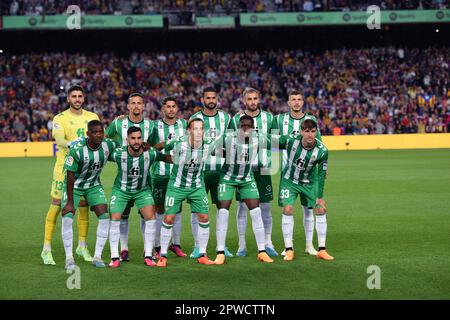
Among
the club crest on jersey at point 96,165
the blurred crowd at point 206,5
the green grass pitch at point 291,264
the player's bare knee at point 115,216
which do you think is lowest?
the green grass pitch at point 291,264

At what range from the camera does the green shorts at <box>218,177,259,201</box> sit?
28.3ft

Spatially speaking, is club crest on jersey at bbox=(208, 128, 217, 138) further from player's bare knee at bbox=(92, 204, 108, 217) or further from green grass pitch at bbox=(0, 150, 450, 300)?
player's bare knee at bbox=(92, 204, 108, 217)

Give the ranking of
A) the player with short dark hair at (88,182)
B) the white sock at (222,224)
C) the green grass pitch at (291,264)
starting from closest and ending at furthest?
the green grass pitch at (291,264), the player with short dark hair at (88,182), the white sock at (222,224)

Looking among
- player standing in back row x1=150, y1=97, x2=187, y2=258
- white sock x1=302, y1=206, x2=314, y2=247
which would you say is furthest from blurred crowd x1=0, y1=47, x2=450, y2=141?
white sock x1=302, y1=206, x2=314, y2=247

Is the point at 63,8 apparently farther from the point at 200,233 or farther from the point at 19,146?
the point at 200,233

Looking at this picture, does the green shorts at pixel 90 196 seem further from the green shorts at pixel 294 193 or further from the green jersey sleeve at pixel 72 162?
the green shorts at pixel 294 193

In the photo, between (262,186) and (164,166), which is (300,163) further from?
(164,166)

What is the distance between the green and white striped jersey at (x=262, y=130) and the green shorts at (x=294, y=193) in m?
0.35

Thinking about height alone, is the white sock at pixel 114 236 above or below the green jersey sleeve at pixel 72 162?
below

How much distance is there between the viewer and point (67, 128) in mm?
8898

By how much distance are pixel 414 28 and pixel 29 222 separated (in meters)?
32.5

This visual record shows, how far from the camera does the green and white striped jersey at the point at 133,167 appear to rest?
8359 millimetres

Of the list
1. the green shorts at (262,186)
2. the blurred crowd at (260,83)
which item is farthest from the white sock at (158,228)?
the blurred crowd at (260,83)
